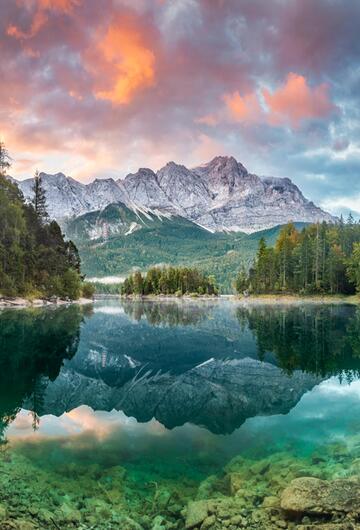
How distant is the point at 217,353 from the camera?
31219 millimetres

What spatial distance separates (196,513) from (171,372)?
1508 centimetres

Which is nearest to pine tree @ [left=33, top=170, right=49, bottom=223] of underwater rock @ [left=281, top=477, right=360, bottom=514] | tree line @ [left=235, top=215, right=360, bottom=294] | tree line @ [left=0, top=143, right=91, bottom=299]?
tree line @ [left=0, top=143, right=91, bottom=299]

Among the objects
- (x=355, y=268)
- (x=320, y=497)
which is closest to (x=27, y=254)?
(x=355, y=268)

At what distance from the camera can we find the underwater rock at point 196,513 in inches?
330

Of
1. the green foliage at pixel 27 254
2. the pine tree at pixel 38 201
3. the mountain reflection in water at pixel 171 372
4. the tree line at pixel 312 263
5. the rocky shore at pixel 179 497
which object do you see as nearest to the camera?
the rocky shore at pixel 179 497

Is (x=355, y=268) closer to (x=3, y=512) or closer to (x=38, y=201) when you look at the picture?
(x=38, y=201)

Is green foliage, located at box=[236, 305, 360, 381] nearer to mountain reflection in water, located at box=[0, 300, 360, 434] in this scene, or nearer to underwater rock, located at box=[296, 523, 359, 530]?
mountain reflection in water, located at box=[0, 300, 360, 434]

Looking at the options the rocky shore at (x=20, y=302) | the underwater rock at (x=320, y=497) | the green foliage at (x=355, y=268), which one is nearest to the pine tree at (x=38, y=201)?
the rocky shore at (x=20, y=302)

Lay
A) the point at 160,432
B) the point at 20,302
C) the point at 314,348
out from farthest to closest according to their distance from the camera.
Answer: the point at 20,302
the point at 314,348
the point at 160,432

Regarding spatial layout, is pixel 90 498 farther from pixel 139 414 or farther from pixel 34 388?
pixel 34 388

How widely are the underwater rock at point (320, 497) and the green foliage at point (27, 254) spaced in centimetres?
7203

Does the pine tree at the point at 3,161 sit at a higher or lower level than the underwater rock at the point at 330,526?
higher

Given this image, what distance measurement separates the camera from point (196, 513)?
8648 mm

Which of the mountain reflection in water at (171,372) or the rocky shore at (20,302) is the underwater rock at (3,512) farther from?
the rocky shore at (20,302)
